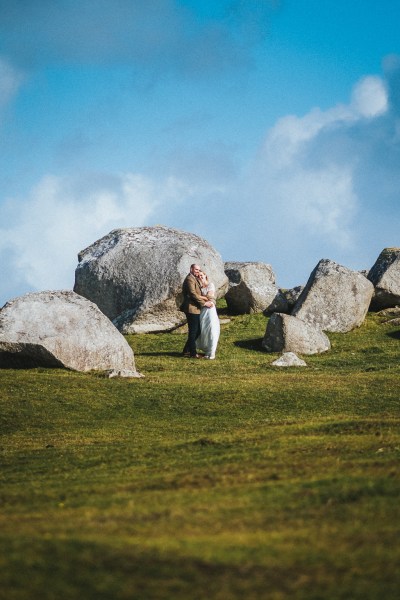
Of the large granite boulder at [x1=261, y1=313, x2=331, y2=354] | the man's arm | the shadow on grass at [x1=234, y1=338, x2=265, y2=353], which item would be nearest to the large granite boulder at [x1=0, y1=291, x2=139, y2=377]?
the man's arm

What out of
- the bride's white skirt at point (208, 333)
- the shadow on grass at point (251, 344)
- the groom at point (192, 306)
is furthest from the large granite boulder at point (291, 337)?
the groom at point (192, 306)

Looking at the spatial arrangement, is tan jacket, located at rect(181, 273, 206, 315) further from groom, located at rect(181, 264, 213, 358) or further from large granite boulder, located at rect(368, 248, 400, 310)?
large granite boulder, located at rect(368, 248, 400, 310)

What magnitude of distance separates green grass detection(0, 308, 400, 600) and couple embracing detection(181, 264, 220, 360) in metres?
5.82

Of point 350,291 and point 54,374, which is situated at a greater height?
point 350,291

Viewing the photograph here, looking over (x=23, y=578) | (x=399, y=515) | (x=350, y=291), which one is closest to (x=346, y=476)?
(x=399, y=515)

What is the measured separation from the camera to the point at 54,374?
923 inches

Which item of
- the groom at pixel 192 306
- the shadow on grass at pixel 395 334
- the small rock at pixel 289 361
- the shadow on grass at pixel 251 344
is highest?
the groom at pixel 192 306

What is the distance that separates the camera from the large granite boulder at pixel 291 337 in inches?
1228

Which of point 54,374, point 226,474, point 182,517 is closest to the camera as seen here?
point 182,517

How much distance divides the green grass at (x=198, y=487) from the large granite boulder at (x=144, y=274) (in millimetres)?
12320

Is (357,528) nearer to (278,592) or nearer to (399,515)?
(399,515)

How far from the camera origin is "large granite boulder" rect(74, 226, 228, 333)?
3631 centimetres

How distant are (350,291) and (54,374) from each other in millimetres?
17582

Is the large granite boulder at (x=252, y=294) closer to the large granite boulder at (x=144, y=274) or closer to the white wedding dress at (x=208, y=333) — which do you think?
the large granite boulder at (x=144, y=274)
